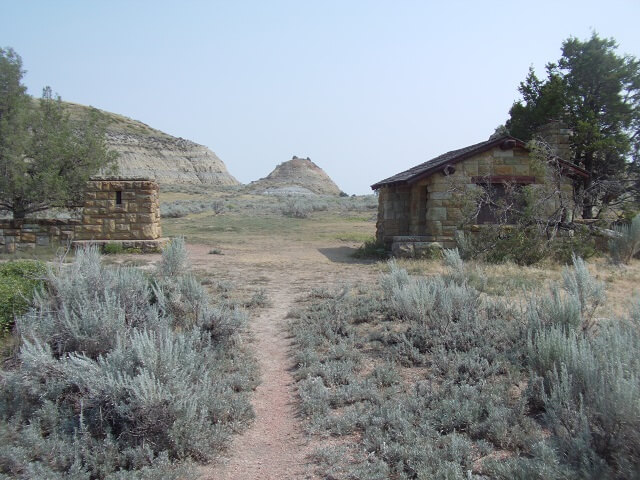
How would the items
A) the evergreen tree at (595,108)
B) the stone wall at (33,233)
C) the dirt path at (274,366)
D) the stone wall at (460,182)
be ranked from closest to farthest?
the dirt path at (274,366), the stone wall at (460,182), the stone wall at (33,233), the evergreen tree at (595,108)

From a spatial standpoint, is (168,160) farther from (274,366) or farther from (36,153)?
(274,366)

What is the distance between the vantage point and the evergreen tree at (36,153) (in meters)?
13.4

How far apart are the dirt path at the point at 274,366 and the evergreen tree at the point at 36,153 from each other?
15.0 ft

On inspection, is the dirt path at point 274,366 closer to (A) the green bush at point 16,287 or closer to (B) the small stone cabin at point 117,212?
(B) the small stone cabin at point 117,212

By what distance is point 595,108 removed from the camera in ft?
63.8

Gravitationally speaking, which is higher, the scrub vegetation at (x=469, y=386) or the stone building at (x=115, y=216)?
the stone building at (x=115, y=216)

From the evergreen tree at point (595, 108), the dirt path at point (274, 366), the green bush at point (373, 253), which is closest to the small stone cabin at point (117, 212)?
the dirt path at point (274, 366)

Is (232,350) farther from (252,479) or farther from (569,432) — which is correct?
(569,432)

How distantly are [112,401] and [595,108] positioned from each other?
68.1 ft

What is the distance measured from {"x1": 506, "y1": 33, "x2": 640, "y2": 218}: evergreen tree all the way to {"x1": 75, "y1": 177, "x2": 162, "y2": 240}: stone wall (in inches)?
563

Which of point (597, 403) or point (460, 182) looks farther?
point (460, 182)

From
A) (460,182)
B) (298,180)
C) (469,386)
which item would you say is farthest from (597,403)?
(298,180)

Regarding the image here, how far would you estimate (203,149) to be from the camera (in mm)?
73062

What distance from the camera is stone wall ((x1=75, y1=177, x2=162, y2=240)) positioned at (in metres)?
13.4
